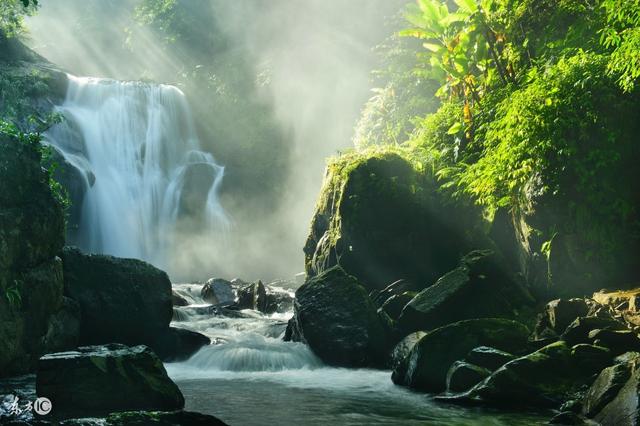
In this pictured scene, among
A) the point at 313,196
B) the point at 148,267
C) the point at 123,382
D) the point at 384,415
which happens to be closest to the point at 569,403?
the point at 384,415

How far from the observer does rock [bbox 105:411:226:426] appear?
6.29 metres

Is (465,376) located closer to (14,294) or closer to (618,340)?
(618,340)

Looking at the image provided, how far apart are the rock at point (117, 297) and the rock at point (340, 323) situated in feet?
11.7

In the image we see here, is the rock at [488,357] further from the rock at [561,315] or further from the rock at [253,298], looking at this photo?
the rock at [253,298]

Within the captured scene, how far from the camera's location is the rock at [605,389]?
7223 millimetres

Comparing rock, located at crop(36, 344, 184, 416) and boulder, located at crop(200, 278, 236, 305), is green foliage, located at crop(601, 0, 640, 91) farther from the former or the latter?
boulder, located at crop(200, 278, 236, 305)

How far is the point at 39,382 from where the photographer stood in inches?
313

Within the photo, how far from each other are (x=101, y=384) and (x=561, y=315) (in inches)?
303

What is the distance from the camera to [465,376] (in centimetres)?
915

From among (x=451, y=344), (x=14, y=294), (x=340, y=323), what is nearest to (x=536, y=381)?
(x=451, y=344)

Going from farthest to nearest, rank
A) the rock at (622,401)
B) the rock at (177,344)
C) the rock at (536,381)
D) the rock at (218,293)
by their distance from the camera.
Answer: the rock at (218,293), the rock at (177,344), the rock at (536,381), the rock at (622,401)

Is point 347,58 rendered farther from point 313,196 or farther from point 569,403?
point 569,403

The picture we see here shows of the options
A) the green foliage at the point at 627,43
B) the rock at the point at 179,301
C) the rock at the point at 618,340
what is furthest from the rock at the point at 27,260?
the green foliage at the point at 627,43

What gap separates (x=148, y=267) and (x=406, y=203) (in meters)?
7.20
